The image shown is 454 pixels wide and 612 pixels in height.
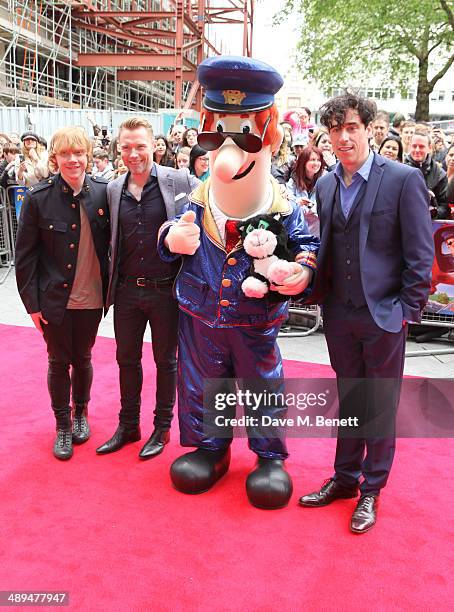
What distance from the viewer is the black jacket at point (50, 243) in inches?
112

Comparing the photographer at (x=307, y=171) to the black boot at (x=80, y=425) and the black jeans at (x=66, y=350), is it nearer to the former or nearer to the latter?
the black jeans at (x=66, y=350)

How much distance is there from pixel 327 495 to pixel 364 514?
0.23 meters

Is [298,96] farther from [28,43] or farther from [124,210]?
[124,210]

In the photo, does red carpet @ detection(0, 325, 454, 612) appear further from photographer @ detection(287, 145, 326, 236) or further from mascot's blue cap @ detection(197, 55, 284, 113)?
photographer @ detection(287, 145, 326, 236)

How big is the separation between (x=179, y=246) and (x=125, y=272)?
0.53 metres

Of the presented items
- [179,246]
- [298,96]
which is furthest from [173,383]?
[298,96]

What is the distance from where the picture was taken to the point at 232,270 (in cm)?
250

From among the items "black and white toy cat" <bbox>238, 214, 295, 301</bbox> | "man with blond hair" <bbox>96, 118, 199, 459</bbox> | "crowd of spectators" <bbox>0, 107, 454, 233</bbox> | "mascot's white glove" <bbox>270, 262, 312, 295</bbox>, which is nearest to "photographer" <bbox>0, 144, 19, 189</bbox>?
"crowd of spectators" <bbox>0, 107, 454, 233</bbox>

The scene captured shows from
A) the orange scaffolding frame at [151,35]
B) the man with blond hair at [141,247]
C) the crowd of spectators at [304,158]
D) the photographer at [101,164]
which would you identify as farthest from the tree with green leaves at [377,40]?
the man with blond hair at [141,247]

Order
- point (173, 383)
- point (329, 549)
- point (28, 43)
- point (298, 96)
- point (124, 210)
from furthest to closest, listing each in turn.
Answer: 1. point (298, 96)
2. point (28, 43)
3. point (173, 383)
4. point (124, 210)
5. point (329, 549)

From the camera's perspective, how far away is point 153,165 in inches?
116

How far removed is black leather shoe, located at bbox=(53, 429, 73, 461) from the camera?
9.92 ft

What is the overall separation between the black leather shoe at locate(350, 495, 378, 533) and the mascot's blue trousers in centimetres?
44

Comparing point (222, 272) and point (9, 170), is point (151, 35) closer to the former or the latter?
point (9, 170)
